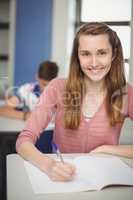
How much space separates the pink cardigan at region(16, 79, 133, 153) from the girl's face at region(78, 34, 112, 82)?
118 mm

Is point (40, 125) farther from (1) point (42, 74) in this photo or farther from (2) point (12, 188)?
(1) point (42, 74)

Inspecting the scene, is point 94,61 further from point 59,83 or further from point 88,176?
point 88,176

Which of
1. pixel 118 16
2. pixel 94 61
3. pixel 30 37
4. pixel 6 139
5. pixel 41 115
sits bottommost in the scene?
pixel 6 139

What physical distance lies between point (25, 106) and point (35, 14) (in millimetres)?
1268

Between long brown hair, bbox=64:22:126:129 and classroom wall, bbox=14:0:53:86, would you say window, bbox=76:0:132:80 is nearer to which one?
long brown hair, bbox=64:22:126:129

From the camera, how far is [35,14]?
2771 millimetres

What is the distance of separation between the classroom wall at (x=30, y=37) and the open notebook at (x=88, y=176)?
2.08m

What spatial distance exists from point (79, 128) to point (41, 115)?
98 millimetres

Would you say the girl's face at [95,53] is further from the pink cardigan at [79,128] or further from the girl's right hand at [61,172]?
the girl's right hand at [61,172]

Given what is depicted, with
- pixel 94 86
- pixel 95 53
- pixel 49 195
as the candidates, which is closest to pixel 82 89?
pixel 94 86

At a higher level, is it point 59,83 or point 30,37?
point 30,37

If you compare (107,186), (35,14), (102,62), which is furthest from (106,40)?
(35,14)

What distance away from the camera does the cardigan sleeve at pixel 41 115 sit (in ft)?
2.67

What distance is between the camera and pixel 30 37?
283 centimetres
